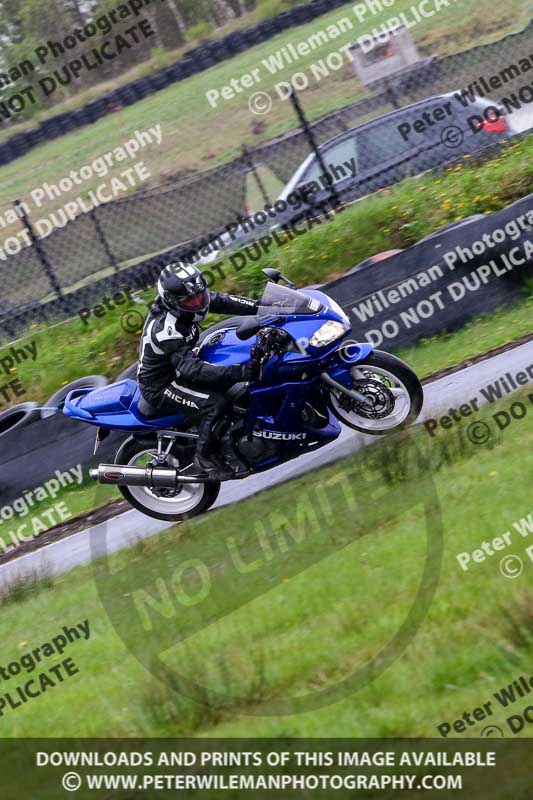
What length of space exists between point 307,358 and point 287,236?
566 cm

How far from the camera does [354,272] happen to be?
33.9ft

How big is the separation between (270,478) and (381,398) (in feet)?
4.86

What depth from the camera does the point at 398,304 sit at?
1016cm

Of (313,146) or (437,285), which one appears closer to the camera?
(437,285)

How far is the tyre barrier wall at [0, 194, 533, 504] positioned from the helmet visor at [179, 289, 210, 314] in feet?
10.7

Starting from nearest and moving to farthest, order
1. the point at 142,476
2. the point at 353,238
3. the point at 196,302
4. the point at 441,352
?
1. the point at 196,302
2. the point at 142,476
3. the point at 441,352
4. the point at 353,238

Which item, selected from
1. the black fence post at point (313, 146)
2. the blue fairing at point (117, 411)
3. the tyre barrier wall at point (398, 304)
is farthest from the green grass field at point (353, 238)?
the blue fairing at point (117, 411)

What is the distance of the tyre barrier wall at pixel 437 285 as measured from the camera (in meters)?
10.0

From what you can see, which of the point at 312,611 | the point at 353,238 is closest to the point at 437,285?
the point at 353,238

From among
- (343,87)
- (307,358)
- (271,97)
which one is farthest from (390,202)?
(271,97)

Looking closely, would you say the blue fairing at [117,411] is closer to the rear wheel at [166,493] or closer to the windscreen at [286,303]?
the rear wheel at [166,493]

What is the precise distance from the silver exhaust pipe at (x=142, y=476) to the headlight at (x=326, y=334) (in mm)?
1554

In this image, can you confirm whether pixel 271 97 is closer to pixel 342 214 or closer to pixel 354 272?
pixel 342 214

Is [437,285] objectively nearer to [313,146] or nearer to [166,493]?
[166,493]
